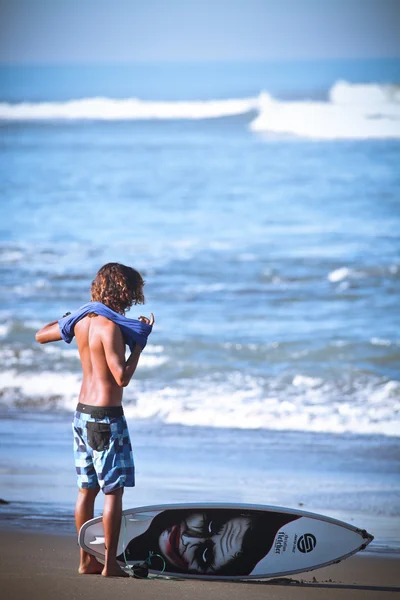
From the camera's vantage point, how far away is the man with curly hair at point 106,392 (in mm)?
2537

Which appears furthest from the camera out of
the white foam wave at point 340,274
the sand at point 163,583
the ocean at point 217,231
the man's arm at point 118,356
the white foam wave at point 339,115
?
the white foam wave at point 340,274

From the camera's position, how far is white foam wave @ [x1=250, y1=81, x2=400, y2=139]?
8.43 metres

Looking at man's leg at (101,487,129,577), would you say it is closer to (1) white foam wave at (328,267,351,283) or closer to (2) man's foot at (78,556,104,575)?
(2) man's foot at (78,556,104,575)

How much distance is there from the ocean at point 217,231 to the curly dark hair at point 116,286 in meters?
3.10

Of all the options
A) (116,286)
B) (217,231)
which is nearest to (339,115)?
(217,231)

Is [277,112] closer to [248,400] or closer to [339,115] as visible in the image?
[339,115]

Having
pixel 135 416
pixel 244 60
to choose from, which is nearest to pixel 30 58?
pixel 244 60

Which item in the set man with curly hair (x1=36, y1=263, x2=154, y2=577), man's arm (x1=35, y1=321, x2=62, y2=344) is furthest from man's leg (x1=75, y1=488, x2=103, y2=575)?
man's arm (x1=35, y1=321, x2=62, y2=344)

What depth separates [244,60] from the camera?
746cm

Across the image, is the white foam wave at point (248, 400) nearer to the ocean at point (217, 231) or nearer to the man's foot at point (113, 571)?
the ocean at point (217, 231)

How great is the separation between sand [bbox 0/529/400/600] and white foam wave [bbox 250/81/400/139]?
20.2ft

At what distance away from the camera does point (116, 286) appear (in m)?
2.62

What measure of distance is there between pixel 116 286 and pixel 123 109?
21.4 ft

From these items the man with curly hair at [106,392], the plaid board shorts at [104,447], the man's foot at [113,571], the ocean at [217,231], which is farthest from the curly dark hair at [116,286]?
the ocean at [217,231]
